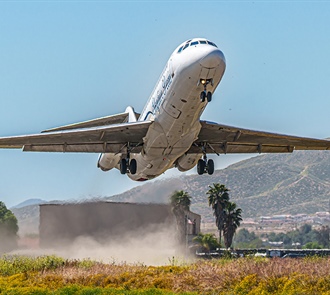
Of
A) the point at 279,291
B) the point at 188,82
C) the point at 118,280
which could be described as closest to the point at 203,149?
the point at 188,82

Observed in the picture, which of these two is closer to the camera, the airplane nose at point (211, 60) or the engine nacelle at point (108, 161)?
the airplane nose at point (211, 60)

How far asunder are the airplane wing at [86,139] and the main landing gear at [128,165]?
0.74 m

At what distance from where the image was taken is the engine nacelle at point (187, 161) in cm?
3872

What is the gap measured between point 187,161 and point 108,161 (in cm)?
507

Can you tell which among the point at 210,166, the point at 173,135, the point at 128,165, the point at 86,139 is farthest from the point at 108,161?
the point at 173,135

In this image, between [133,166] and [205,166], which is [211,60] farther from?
[205,166]

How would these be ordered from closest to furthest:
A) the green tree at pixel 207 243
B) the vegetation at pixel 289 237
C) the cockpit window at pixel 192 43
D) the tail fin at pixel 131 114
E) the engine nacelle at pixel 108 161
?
the cockpit window at pixel 192 43
the engine nacelle at pixel 108 161
the tail fin at pixel 131 114
the green tree at pixel 207 243
the vegetation at pixel 289 237

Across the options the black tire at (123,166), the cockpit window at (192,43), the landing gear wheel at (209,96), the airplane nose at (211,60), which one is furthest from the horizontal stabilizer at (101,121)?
the airplane nose at (211,60)

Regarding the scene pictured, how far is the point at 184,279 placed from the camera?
88.3ft

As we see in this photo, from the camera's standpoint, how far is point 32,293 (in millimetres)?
25672

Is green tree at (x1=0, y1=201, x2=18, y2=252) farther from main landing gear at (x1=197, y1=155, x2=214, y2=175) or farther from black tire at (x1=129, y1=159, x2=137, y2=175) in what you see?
main landing gear at (x1=197, y1=155, x2=214, y2=175)

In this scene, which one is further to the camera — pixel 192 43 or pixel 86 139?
pixel 86 139

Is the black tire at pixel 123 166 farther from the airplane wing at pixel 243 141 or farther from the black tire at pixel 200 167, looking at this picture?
the black tire at pixel 200 167

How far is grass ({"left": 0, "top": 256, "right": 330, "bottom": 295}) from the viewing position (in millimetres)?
24312
